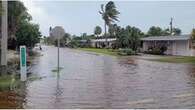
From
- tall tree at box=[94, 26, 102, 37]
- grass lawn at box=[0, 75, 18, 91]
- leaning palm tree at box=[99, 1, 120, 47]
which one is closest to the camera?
grass lawn at box=[0, 75, 18, 91]

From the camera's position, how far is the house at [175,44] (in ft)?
166

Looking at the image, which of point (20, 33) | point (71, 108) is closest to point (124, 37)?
point (20, 33)

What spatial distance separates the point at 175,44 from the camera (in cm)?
5503

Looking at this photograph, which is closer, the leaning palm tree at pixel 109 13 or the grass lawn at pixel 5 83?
the grass lawn at pixel 5 83

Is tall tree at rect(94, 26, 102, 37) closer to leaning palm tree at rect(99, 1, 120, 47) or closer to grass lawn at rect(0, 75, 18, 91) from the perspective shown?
leaning palm tree at rect(99, 1, 120, 47)

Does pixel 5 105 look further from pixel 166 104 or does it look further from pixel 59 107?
pixel 166 104

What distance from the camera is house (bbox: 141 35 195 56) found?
166 feet

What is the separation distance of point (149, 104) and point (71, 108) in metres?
2.32

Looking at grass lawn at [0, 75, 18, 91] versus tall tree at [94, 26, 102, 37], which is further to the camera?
tall tree at [94, 26, 102, 37]

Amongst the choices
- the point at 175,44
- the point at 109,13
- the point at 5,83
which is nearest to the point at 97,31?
the point at 109,13

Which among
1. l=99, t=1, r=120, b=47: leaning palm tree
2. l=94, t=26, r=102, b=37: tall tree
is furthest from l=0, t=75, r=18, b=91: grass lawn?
l=94, t=26, r=102, b=37: tall tree

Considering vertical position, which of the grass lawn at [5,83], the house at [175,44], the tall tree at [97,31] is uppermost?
the tall tree at [97,31]

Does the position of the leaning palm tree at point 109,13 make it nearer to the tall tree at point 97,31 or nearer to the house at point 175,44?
the house at point 175,44

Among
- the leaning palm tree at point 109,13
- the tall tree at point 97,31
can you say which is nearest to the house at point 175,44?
the leaning palm tree at point 109,13
